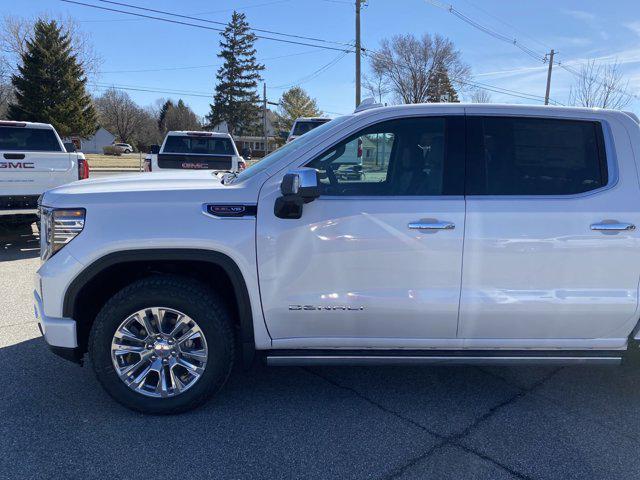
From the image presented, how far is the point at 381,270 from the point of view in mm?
3021

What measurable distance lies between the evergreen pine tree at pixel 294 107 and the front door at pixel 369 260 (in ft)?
209

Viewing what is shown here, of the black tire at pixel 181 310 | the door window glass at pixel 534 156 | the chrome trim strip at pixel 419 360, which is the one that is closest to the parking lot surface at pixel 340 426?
the black tire at pixel 181 310

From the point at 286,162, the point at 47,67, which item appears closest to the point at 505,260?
the point at 286,162

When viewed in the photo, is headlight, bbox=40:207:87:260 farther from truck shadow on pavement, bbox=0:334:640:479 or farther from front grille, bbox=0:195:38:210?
front grille, bbox=0:195:38:210

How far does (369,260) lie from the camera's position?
9.87 ft

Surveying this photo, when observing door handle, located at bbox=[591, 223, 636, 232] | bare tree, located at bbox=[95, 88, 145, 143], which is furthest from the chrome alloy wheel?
bare tree, located at bbox=[95, 88, 145, 143]

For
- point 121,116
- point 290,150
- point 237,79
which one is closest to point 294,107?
point 237,79

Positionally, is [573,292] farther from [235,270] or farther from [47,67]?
[47,67]

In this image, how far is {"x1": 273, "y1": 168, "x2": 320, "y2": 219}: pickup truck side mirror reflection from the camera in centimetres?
285

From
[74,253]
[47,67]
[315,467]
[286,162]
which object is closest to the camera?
[315,467]

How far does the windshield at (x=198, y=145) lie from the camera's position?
10.6 m

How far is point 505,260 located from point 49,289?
2751 millimetres

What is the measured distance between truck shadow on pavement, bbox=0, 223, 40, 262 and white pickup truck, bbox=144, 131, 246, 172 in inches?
102

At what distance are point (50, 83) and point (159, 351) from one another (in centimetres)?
4746
